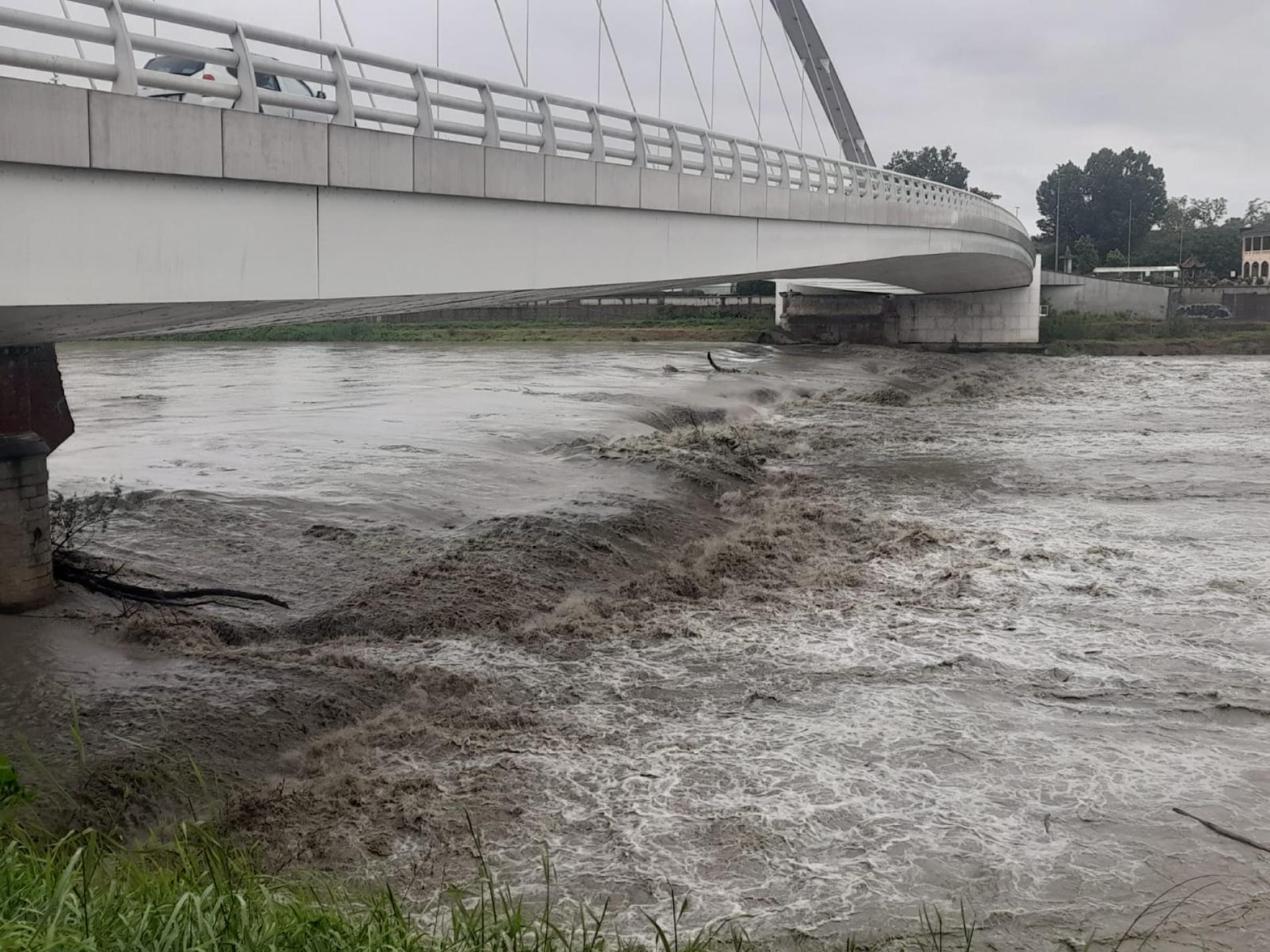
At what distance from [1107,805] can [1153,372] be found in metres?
39.3

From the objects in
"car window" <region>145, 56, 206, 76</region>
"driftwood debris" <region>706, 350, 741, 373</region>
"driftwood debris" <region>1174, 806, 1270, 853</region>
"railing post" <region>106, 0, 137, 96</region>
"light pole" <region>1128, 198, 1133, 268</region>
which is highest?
"light pole" <region>1128, 198, 1133, 268</region>

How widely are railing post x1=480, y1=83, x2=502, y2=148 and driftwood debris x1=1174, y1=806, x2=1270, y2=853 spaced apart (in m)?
8.79

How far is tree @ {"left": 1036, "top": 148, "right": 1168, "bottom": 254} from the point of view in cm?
12162

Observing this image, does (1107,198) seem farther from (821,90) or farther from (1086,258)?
(821,90)

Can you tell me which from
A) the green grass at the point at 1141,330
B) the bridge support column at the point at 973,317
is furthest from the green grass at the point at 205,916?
the green grass at the point at 1141,330

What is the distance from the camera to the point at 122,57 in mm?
8445

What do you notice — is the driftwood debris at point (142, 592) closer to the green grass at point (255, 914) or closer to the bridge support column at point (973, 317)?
the green grass at point (255, 914)

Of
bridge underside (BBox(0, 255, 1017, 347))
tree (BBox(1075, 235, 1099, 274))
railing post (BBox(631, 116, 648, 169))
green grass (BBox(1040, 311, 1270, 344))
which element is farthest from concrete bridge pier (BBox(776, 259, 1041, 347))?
tree (BBox(1075, 235, 1099, 274))

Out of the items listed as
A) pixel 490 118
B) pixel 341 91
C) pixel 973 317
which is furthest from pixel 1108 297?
pixel 341 91

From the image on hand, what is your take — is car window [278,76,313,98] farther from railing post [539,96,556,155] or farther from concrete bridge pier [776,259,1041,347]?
concrete bridge pier [776,259,1041,347]

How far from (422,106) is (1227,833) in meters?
8.91

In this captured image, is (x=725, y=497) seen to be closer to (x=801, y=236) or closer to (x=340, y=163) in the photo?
(x=801, y=236)

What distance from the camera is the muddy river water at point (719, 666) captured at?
7.60m

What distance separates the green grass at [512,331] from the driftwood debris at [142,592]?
43.8 meters
